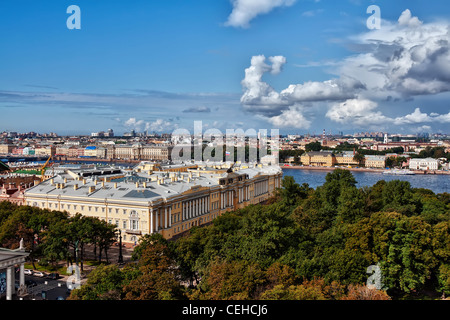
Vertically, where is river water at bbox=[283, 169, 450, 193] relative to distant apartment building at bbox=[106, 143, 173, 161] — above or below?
below

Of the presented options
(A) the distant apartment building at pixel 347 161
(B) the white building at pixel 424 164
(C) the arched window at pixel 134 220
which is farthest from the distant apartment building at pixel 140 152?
(C) the arched window at pixel 134 220

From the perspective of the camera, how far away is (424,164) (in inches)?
3369

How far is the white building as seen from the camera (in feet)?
279

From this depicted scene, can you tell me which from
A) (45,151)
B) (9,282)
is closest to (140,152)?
(45,151)

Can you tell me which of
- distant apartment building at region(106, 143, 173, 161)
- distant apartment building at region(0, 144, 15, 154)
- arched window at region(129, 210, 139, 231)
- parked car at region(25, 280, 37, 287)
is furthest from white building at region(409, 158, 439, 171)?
distant apartment building at region(0, 144, 15, 154)

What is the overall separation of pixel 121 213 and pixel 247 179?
13485 millimetres

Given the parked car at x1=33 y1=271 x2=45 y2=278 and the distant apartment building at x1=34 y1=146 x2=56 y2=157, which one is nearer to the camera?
the parked car at x1=33 y1=271 x2=45 y2=278

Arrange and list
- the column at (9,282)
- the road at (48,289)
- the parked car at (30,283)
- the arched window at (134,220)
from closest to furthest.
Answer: the column at (9,282)
the road at (48,289)
the parked car at (30,283)
the arched window at (134,220)

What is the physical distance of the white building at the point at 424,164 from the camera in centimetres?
8494

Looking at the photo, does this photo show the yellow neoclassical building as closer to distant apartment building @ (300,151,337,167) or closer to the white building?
the white building

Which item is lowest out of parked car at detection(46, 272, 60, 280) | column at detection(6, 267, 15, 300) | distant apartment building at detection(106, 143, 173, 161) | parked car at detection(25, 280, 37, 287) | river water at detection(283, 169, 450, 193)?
river water at detection(283, 169, 450, 193)

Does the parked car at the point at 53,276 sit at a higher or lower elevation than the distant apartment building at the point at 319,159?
lower

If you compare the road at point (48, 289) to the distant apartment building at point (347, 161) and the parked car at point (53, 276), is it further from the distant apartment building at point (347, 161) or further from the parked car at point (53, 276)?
the distant apartment building at point (347, 161)

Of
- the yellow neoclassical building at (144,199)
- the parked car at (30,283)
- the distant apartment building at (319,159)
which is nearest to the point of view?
the parked car at (30,283)
